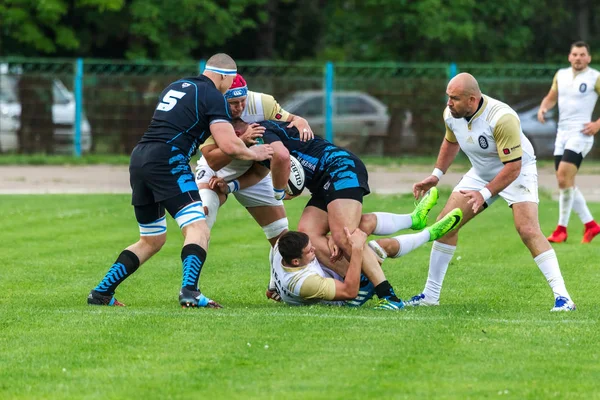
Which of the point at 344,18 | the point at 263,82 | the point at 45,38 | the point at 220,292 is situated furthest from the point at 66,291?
the point at 344,18

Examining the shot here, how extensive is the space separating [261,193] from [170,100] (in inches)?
58.1

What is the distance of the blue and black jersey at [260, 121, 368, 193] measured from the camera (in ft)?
30.3

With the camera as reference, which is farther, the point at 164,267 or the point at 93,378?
the point at 164,267

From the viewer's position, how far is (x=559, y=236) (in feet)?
45.9

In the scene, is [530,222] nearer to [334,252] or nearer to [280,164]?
[334,252]

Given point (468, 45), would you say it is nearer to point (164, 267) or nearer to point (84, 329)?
point (164, 267)

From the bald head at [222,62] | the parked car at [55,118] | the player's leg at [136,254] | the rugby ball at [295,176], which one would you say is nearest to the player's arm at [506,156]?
the rugby ball at [295,176]

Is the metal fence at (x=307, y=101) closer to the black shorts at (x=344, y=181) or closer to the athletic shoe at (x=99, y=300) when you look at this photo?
the black shorts at (x=344, y=181)

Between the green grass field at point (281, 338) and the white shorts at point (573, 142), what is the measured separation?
219 cm

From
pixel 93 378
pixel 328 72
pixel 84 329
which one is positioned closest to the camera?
pixel 93 378

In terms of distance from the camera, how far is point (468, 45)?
3525 centimetres

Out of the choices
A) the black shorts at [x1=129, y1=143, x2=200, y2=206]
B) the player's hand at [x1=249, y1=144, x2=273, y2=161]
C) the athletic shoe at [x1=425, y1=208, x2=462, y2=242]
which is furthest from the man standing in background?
the black shorts at [x1=129, y1=143, x2=200, y2=206]

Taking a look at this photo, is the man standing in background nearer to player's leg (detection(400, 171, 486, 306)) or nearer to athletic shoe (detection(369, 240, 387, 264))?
player's leg (detection(400, 171, 486, 306))

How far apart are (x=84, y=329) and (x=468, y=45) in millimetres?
28618
